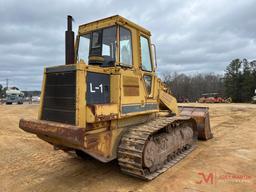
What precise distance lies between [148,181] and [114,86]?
2.06 metres

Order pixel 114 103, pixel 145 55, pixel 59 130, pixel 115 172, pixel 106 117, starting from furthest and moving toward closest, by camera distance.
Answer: pixel 145 55 → pixel 115 172 → pixel 114 103 → pixel 106 117 → pixel 59 130

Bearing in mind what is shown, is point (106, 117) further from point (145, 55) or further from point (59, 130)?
point (145, 55)

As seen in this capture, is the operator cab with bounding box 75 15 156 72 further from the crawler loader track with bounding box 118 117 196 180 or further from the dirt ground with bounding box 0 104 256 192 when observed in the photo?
the dirt ground with bounding box 0 104 256 192

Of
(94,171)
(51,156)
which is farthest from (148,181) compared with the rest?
(51,156)

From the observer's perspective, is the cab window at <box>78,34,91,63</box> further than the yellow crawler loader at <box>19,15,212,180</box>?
Yes

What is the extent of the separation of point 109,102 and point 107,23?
176 centimetres

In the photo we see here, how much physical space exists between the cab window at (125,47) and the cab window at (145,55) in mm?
501

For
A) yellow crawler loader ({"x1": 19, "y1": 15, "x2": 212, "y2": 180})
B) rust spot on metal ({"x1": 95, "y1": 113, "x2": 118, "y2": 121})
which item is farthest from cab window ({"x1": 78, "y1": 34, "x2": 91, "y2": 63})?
rust spot on metal ({"x1": 95, "y1": 113, "x2": 118, "y2": 121})

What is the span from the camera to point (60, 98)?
4762mm

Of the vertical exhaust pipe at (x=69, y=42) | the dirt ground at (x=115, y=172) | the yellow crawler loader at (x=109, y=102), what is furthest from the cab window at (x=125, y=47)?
the dirt ground at (x=115, y=172)

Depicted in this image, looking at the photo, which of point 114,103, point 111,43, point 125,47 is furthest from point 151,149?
point 111,43

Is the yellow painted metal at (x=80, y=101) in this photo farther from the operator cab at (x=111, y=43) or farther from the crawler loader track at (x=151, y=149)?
the crawler loader track at (x=151, y=149)

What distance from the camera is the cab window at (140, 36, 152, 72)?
19.9ft

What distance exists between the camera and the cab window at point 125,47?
5402mm
